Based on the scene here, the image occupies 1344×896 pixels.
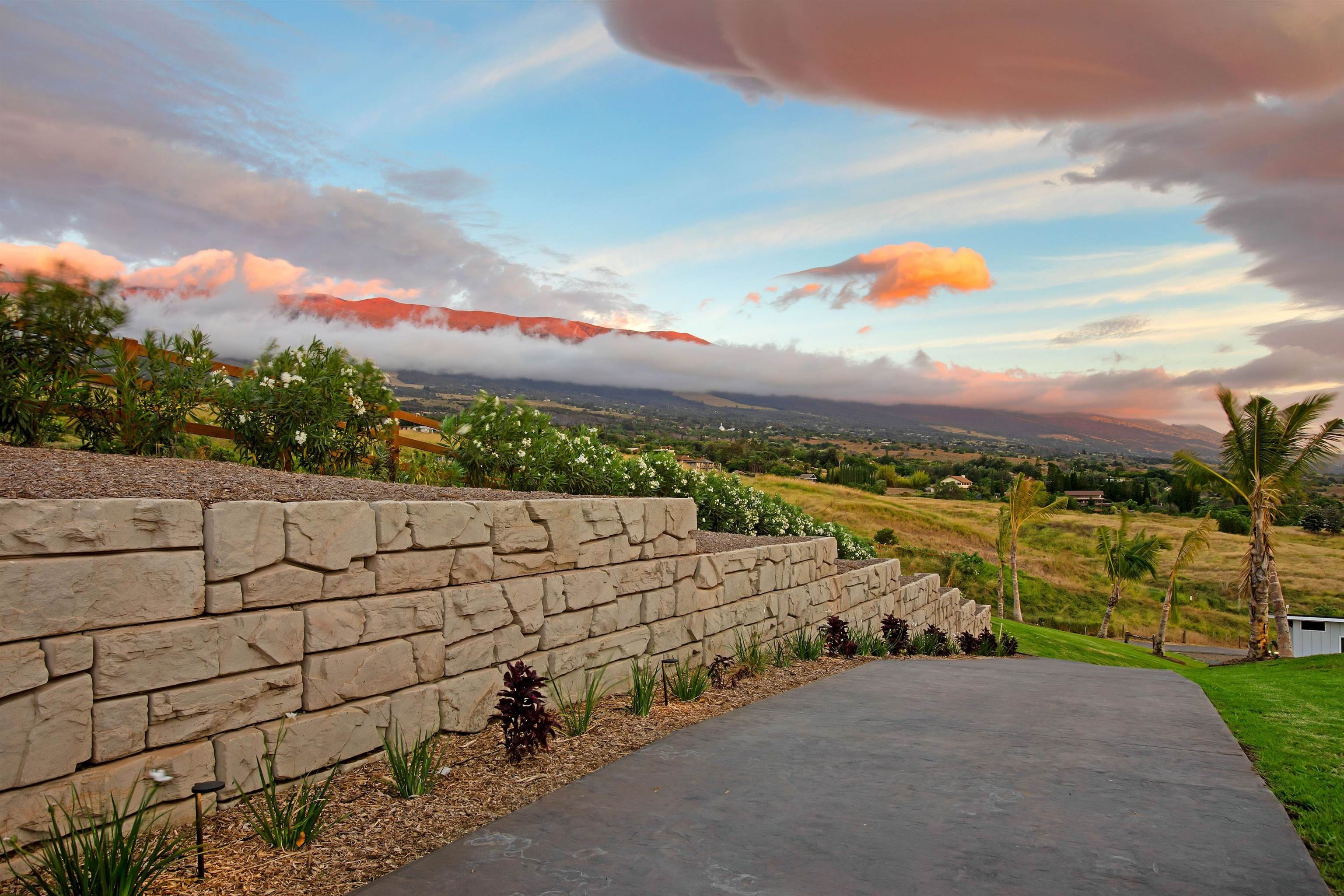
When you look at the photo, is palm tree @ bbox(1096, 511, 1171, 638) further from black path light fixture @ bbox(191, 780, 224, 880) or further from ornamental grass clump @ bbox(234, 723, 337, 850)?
black path light fixture @ bbox(191, 780, 224, 880)

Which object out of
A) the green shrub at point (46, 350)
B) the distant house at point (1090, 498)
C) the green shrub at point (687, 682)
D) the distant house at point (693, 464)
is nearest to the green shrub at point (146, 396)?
the green shrub at point (46, 350)

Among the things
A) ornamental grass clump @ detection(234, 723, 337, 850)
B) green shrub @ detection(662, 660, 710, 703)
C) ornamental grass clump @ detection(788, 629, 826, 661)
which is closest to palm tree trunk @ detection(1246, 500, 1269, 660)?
ornamental grass clump @ detection(788, 629, 826, 661)

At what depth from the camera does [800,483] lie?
60500 millimetres

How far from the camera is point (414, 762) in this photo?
4246 mm

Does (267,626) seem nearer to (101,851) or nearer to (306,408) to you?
(101,851)

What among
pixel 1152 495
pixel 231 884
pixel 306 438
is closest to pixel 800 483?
pixel 1152 495

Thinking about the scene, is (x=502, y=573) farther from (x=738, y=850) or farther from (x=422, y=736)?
(x=738, y=850)

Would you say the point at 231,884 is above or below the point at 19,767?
below

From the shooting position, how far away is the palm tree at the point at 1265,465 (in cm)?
2247

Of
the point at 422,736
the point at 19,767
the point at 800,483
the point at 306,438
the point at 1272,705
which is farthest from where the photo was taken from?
the point at 800,483

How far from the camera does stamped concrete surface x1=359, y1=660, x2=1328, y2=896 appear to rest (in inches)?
132

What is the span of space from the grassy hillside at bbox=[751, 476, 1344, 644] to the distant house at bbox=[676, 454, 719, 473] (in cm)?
2348

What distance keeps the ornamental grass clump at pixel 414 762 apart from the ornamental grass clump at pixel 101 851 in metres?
0.98

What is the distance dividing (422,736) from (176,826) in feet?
4.76
